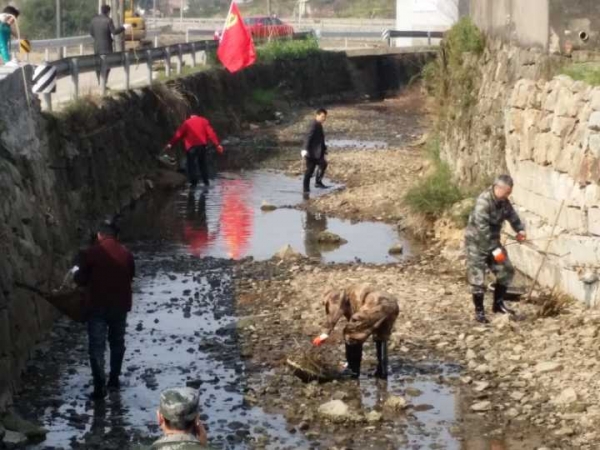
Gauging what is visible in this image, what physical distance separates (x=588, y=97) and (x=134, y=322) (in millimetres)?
5701

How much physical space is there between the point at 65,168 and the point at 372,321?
877cm

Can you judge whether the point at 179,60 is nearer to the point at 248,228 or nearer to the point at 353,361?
the point at 248,228

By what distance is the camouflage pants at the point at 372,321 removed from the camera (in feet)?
42.8

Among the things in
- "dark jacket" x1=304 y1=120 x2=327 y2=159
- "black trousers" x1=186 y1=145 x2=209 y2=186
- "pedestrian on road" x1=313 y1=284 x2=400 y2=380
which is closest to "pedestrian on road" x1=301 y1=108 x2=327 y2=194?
"dark jacket" x1=304 y1=120 x2=327 y2=159

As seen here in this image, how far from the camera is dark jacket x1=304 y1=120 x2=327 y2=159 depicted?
26.4m

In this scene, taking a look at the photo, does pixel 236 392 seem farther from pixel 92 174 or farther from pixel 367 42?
pixel 367 42

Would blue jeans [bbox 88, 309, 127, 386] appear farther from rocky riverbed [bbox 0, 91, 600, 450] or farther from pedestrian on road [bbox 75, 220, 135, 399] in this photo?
rocky riverbed [bbox 0, 91, 600, 450]

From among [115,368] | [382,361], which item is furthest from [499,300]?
[115,368]

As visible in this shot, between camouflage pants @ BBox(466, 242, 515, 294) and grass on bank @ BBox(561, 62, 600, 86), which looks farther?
grass on bank @ BBox(561, 62, 600, 86)

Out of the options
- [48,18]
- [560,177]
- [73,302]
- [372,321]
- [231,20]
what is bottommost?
[372,321]

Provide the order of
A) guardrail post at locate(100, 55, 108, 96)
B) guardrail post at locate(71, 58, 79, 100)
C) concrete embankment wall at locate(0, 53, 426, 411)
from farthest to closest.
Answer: guardrail post at locate(100, 55, 108, 96)
guardrail post at locate(71, 58, 79, 100)
concrete embankment wall at locate(0, 53, 426, 411)

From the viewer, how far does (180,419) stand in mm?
6355

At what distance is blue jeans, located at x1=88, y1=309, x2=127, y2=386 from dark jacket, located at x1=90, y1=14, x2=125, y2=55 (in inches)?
733

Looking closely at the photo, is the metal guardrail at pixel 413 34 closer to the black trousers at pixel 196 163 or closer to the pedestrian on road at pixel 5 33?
the black trousers at pixel 196 163
